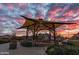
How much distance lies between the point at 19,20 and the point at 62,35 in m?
0.67

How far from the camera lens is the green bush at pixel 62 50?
4000 millimetres

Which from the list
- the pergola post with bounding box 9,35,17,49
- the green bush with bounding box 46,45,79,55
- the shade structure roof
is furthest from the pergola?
the pergola post with bounding box 9,35,17,49

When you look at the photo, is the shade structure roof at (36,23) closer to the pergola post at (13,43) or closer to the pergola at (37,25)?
the pergola at (37,25)

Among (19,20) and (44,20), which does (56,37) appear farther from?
(19,20)

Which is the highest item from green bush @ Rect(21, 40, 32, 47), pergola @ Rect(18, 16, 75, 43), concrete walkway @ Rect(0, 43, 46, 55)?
pergola @ Rect(18, 16, 75, 43)

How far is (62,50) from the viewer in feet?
13.2

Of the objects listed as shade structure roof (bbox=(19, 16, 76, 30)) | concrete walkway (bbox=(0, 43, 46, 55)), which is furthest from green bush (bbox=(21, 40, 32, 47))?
shade structure roof (bbox=(19, 16, 76, 30))

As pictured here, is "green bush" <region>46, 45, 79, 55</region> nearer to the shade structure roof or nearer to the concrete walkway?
the concrete walkway

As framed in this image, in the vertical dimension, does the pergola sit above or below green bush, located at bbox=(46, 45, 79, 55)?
above

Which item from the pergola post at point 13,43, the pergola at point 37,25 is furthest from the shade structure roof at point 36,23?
the pergola post at point 13,43

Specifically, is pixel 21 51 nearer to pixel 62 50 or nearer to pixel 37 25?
pixel 37 25

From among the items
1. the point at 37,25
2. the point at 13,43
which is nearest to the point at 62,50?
the point at 37,25

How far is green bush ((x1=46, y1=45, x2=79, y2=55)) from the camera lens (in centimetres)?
400

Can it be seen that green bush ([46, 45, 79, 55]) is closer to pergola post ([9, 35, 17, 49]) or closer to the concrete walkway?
the concrete walkway
